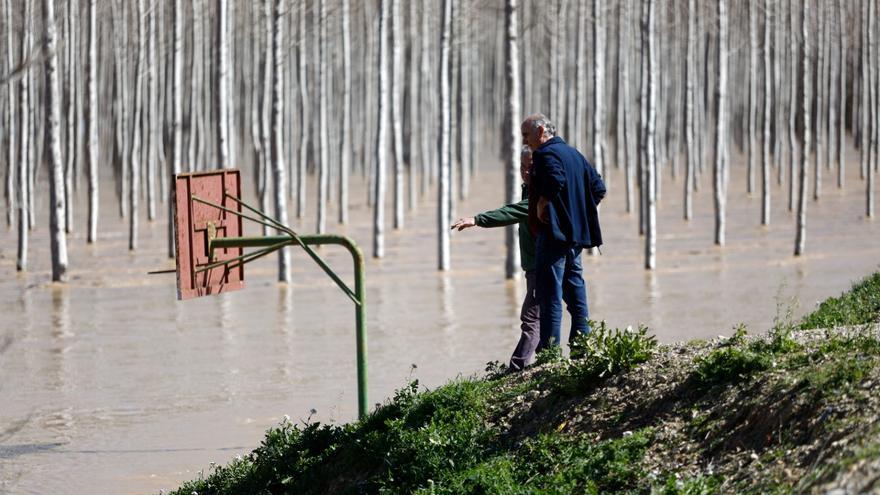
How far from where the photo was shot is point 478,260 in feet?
78.9

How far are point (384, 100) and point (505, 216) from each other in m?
15.9

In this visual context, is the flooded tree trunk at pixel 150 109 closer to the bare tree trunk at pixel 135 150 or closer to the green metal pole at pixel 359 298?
the bare tree trunk at pixel 135 150

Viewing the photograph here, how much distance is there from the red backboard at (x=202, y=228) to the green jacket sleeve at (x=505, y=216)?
2167 mm

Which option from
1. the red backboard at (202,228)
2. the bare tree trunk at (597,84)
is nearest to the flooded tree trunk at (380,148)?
the bare tree trunk at (597,84)

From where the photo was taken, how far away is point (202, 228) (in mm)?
9516

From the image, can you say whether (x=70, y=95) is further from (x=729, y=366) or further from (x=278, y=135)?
(x=729, y=366)

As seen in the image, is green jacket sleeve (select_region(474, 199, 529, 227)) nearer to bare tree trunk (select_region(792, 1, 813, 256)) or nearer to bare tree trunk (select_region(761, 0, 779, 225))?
bare tree trunk (select_region(792, 1, 813, 256))

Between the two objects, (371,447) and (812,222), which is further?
(812,222)

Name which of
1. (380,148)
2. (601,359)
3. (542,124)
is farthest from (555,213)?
(380,148)

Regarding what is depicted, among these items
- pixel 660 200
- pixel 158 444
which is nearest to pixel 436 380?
pixel 158 444

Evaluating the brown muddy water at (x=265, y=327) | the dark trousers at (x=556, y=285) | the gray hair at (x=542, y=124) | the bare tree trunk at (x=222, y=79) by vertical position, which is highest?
the bare tree trunk at (x=222, y=79)

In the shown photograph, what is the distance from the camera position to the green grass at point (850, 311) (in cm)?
865

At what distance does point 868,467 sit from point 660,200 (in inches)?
1279

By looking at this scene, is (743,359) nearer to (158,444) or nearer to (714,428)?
(714,428)
